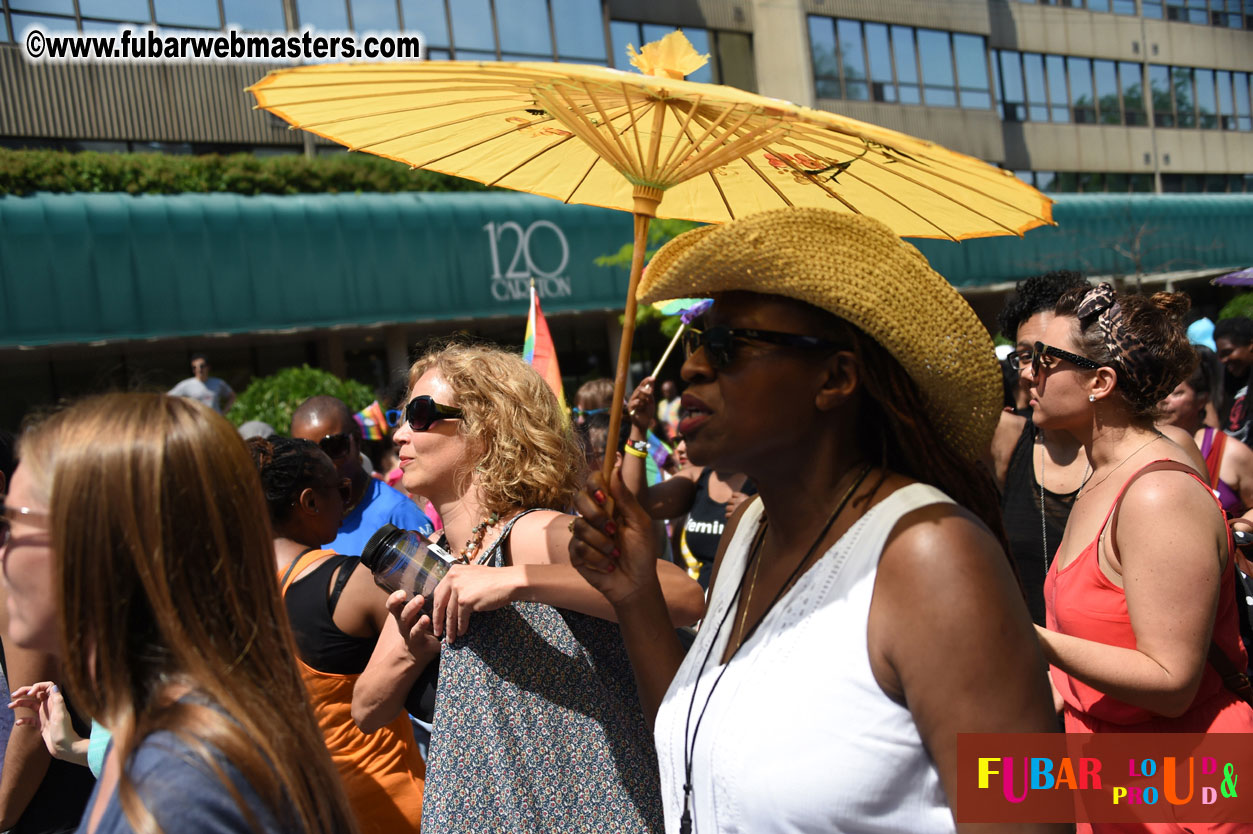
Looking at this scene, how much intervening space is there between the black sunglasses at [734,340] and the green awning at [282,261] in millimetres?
15183

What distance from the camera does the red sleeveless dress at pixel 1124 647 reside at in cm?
244

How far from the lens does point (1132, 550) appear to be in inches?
95.3

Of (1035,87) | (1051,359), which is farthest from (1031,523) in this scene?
(1035,87)

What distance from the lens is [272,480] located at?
3256mm

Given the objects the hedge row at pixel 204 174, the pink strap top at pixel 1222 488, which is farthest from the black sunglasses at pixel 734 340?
the hedge row at pixel 204 174

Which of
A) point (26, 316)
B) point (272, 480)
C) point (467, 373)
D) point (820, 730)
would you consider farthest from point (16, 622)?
point (26, 316)

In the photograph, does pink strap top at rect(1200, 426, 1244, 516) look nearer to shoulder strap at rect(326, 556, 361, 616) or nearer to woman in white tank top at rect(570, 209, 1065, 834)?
Result: woman in white tank top at rect(570, 209, 1065, 834)

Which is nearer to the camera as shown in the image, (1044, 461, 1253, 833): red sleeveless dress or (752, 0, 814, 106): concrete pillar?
(1044, 461, 1253, 833): red sleeveless dress

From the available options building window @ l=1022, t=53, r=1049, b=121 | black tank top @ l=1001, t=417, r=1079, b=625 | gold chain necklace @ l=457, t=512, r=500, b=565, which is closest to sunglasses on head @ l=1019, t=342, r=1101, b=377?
black tank top @ l=1001, t=417, r=1079, b=625

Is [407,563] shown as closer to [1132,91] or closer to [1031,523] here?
[1031,523]

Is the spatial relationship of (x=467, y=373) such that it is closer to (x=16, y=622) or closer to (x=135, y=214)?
(x=16, y=622)

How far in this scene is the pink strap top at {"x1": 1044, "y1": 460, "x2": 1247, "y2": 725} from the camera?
2.47 meters

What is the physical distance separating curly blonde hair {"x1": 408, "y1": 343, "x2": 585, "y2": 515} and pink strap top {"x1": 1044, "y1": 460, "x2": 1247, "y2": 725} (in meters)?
1.38

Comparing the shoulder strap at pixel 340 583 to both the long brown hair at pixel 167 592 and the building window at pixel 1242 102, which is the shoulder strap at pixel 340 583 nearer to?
the long brown hair at pixel 167 592
